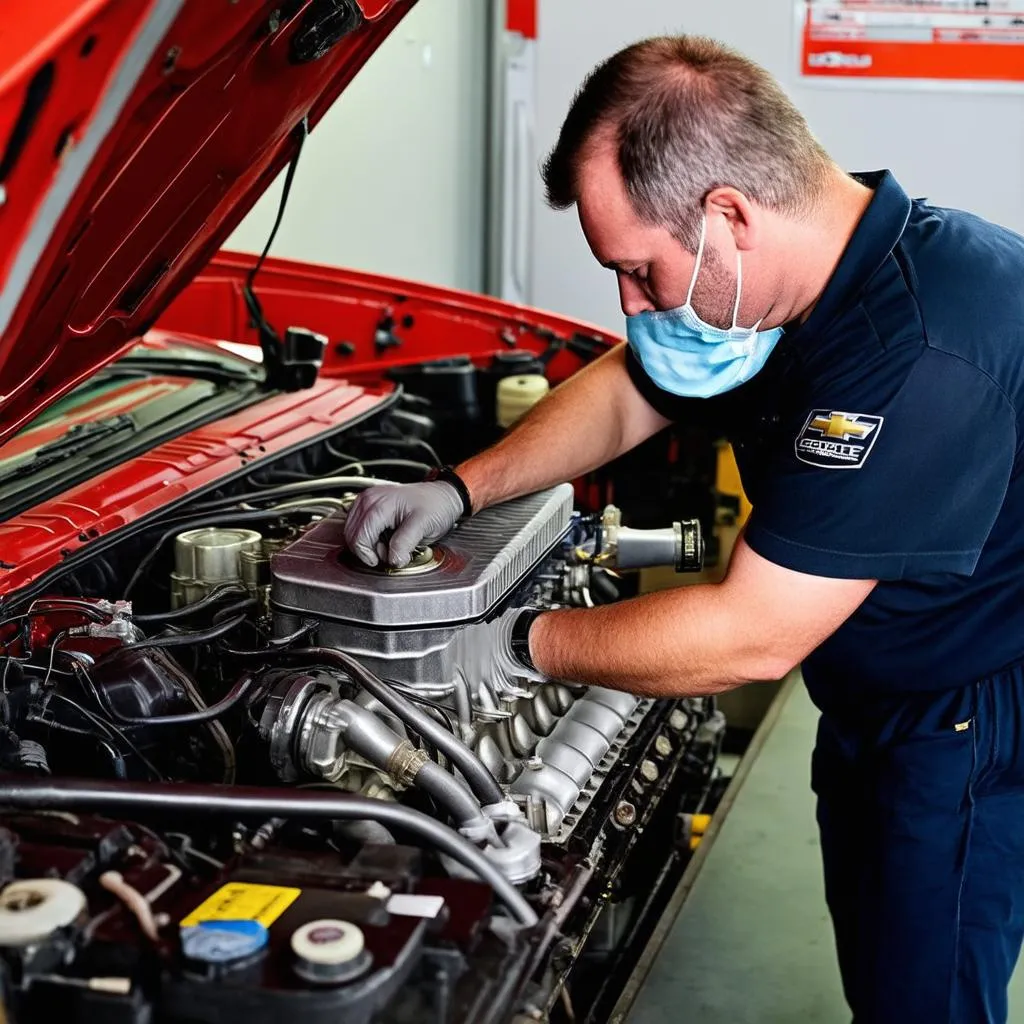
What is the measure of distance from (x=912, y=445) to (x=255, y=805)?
2.73 feet

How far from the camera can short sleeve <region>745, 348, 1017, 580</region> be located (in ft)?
5.06

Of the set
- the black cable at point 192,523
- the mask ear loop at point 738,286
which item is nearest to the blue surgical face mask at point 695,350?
the mask ear loop at point 738,286

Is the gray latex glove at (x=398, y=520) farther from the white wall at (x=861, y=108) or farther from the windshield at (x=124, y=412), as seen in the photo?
the white wall at (x=861, y=108)

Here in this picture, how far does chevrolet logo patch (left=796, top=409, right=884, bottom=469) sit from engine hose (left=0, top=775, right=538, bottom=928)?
0.62 m

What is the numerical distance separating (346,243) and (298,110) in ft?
9.51

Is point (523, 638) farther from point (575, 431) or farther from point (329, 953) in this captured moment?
point (329, 953)

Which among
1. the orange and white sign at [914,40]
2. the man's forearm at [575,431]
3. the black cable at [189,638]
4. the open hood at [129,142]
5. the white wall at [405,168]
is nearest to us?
the open hood at [129,142]

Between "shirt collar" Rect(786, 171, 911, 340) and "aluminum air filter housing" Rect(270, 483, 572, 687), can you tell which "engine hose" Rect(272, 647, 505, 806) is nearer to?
"aluminum air filter housing" Rect(270, 483, 572, 687)

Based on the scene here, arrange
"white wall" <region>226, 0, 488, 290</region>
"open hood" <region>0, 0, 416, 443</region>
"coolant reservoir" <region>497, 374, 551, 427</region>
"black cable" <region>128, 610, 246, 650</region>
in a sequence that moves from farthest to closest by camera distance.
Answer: "white wall" <region>226, 0, 488, 290</region>, "coolant reservoir" <region>497, 374, 551, 427</region>, "black cable" <region>128, 610, 246, 650</region>, "open hood" <region>0, 0, 416, 443</region>

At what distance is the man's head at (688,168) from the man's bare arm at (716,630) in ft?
1.15

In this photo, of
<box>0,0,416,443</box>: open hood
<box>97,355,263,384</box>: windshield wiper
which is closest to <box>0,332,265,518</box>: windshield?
<box>97,355,263,384</box>: windshield wiper

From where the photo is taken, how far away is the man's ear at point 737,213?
158cm

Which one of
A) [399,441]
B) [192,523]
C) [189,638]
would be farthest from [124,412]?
[189,638]

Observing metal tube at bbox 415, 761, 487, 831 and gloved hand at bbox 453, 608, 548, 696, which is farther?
gloved hand at bbox 453, 608, 548, 696
